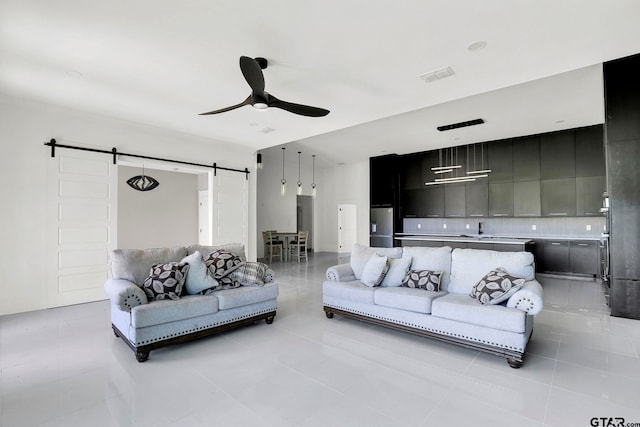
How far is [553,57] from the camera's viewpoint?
3.35 m

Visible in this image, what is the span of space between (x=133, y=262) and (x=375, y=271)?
9.24ft

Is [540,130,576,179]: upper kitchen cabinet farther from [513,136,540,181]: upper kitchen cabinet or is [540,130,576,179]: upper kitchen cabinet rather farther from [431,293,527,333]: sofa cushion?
[431,293,527,333]: sofa cushion

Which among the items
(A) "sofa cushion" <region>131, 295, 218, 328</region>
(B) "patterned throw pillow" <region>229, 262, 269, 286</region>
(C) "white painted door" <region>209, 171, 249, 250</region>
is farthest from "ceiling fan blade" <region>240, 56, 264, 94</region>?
(C) "white painted door" <region>209, 171, 249, 250</region>

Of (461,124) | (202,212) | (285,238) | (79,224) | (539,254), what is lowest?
(539,254)

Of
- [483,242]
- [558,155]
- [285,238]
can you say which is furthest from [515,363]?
[285,238]

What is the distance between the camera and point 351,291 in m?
3.81

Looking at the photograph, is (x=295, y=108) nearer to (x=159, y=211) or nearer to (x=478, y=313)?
(x=478, y=313)

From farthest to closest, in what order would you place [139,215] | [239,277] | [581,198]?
[139,215], [581,198], [239,277]

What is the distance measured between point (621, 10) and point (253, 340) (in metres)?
4.56

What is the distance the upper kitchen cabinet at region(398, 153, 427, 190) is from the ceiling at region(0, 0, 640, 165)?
3721 mm

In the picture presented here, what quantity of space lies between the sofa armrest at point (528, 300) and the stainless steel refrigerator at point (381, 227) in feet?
20.6

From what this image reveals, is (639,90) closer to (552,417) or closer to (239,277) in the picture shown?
(552,417)

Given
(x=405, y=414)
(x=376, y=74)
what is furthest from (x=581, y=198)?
(x=405, y=414)

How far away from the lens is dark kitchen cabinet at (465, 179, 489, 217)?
25.9ft
